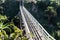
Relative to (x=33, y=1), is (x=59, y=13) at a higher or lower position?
lower

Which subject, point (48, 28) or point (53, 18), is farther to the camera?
point (53, 18)

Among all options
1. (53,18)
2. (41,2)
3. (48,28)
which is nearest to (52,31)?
(48,28)

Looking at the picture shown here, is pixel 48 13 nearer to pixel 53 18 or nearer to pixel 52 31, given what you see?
pixel 53 18

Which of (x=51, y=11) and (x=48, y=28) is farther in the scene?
(x=51, y=11)

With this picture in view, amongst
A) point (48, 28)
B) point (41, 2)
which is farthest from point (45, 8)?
point (48, 28)

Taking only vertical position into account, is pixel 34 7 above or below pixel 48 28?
above

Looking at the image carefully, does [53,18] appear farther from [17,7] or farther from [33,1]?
[17,7]
